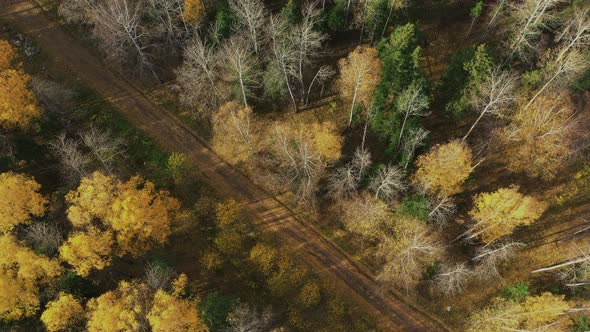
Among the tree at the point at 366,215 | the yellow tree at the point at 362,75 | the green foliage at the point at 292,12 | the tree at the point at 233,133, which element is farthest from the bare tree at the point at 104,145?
the yellow tree at the point at 362,75

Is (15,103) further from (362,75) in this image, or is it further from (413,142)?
(413,142)

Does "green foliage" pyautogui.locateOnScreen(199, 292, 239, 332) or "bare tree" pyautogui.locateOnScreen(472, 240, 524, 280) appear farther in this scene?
"bare tree" pyautogui.locateOnScreen(472, 240, 524, 280)

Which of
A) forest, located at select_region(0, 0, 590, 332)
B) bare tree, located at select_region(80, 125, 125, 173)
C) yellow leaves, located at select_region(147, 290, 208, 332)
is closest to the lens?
yellow leaves, located at select_region(147, 290, 208, 332)

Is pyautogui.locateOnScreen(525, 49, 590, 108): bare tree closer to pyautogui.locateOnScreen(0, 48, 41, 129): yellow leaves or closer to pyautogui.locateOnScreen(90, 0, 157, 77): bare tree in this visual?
pyautogui.locateOnScreen(90, 0, 157, 77): bare tree

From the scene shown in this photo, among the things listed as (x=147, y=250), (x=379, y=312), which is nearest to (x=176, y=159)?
(x=147, y=250)

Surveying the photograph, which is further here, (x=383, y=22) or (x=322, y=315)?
(x=383, y=22)

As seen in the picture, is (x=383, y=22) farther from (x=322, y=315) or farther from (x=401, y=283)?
(x=322, y=315)

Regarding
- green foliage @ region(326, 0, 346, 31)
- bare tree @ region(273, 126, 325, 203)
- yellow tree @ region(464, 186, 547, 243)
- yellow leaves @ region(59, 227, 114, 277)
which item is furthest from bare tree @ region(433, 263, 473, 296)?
yellow leaves @ region(59, 227, 114, 277)
